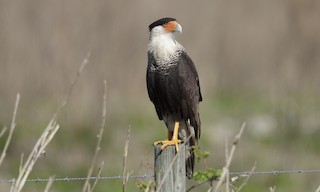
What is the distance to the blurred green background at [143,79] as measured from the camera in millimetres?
10102

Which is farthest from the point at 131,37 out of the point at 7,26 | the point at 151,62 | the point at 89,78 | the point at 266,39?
the point at 151,62

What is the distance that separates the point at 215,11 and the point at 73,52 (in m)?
2.46

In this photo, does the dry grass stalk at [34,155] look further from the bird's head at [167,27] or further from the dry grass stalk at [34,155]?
the bird's head at [167,27]

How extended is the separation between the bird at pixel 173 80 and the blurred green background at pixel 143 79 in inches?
151

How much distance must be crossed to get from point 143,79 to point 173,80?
246 inches

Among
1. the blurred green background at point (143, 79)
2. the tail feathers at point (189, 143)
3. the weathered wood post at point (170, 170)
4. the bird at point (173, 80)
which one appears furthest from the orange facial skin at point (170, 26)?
the blurred green background at point (143, 79)

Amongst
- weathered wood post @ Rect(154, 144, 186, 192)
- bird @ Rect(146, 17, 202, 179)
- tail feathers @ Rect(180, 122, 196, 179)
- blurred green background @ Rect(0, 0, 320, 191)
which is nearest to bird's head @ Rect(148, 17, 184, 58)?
bird @ Rect(146, 17, 202, 179)

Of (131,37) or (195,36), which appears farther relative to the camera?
(195,36)

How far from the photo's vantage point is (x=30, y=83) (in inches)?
417

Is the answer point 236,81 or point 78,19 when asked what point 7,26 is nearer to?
point 78,19

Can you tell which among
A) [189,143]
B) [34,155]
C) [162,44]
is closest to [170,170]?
[34,155]

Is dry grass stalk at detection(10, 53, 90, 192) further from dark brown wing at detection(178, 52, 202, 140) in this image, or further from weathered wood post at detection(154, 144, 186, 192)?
dark brown wing at detection(178, 52, 202, 140)

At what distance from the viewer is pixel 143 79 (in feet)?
37.4

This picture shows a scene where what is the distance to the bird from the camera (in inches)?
201
